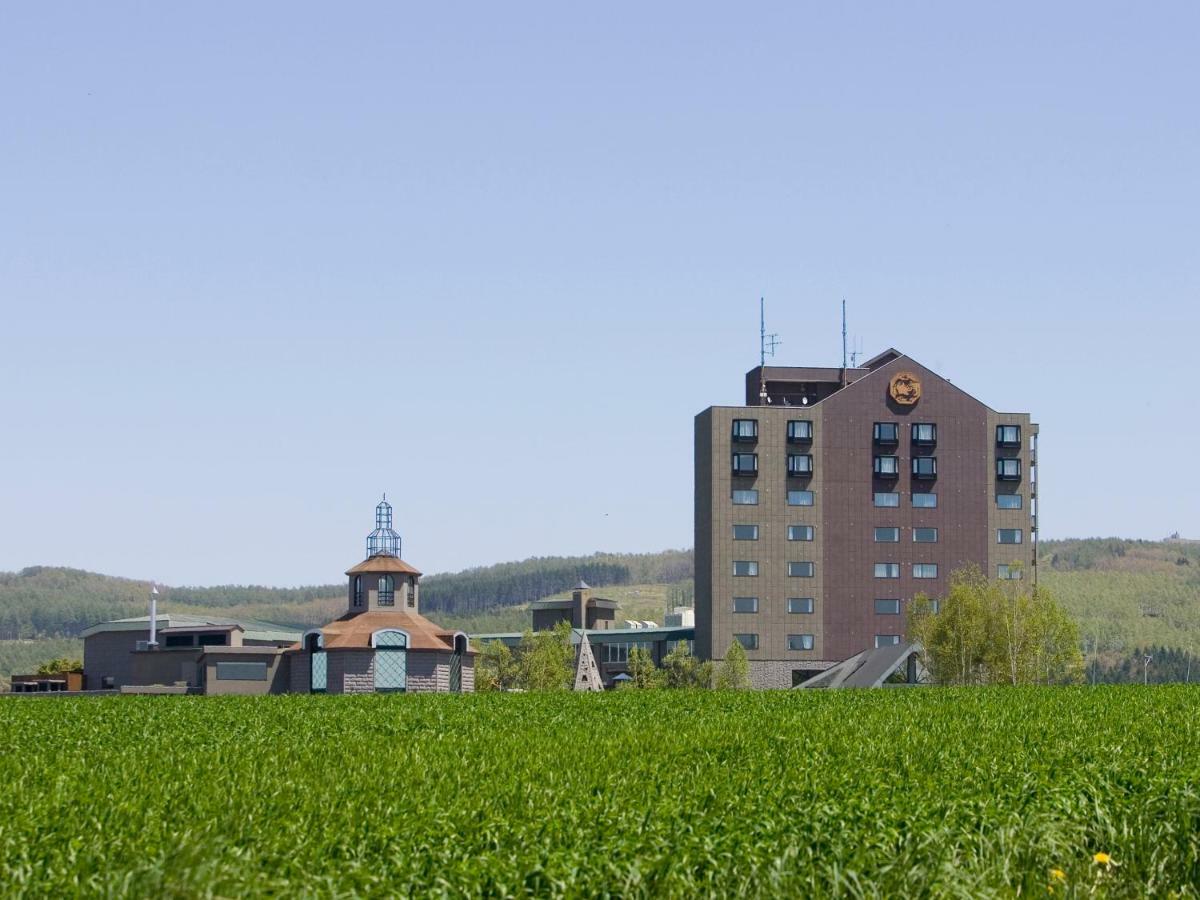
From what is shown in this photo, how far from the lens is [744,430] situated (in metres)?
147

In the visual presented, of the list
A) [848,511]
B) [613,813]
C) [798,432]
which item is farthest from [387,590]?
[613,813]

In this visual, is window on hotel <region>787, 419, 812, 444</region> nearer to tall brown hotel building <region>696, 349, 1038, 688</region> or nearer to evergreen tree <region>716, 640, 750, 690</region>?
tall brown hotel building <region>696, 349, 1038, 688</region>

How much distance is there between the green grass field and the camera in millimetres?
15898

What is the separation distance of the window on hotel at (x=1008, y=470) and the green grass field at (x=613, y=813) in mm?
121038

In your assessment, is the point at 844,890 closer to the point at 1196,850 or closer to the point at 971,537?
the point at 1196,850

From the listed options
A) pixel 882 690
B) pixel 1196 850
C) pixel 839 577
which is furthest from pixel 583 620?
pixel 1196 850

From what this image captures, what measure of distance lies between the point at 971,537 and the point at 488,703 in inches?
4278

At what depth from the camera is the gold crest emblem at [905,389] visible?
14825 cm

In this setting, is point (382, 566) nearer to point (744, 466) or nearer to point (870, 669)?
point (870, 669)

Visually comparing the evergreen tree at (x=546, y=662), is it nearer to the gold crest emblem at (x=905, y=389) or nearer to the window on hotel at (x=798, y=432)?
the window on hotel at (x=798, y=432)

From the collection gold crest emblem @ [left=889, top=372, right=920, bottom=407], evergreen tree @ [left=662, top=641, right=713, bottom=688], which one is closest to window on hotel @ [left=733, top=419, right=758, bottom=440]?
gold crest emblem @ [left=889, top=372, right=920, bottom=407]

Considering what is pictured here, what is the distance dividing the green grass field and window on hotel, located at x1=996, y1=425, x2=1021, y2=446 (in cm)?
12120

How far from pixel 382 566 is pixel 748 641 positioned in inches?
1991

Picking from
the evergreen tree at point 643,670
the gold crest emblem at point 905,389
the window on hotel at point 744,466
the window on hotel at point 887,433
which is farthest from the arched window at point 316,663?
the gold crest emblem at point 905,389
